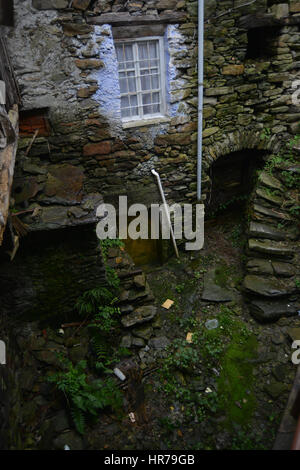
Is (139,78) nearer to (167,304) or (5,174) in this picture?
(5,174)

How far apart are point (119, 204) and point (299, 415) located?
13.8 ft

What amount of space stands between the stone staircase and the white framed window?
8.41ft

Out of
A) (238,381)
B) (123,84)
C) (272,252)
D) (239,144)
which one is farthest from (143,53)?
(238,381)

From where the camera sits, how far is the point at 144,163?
570cm

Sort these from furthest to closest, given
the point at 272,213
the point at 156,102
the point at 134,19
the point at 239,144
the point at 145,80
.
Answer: the point at 239,144 → the point at 272,213 → the point at 156,102 → the point at 145,80 → the point at 134,19

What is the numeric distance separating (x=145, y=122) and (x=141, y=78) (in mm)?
717

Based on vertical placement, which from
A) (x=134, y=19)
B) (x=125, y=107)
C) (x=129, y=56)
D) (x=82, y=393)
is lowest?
(x=82, y=393)

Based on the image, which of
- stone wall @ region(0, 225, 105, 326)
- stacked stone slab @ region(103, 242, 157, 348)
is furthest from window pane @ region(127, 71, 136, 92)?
stacked stone slab @ region(103, 242, 157, 348)

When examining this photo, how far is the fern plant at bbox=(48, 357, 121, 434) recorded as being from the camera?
136 inches

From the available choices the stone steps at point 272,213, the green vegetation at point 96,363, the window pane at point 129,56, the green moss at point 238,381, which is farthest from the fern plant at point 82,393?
the window pane at point 129,56

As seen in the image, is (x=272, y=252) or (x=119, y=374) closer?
(x=119, y=374)

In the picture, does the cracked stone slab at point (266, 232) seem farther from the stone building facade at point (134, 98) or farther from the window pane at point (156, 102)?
the window pane at point (156, 102)

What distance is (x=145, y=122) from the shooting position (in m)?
5.38

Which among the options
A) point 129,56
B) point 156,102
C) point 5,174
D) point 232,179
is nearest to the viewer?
point 5,174
